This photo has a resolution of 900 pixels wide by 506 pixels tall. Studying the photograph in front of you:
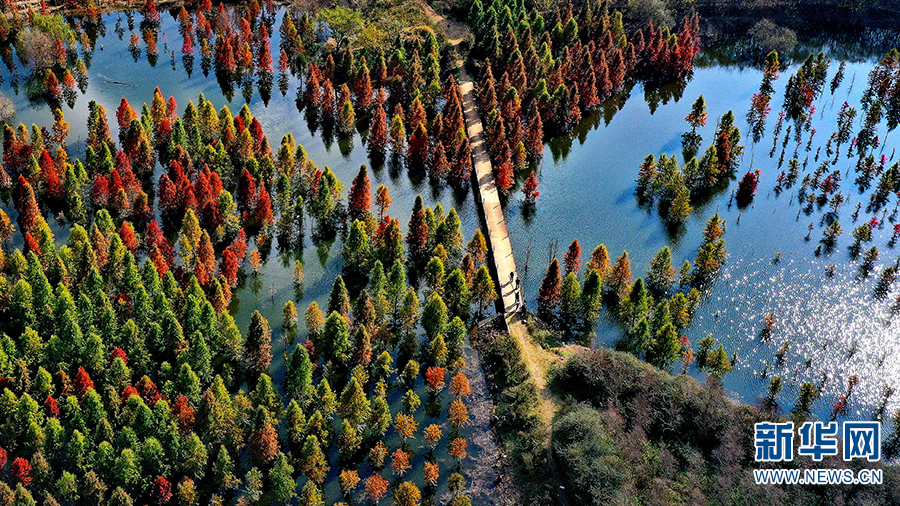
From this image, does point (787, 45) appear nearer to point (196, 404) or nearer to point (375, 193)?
point (375, 193)

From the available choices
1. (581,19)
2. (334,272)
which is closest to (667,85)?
(581,19)

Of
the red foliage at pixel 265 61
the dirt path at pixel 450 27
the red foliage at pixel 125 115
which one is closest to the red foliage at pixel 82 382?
the red foliage at pixel 125 115

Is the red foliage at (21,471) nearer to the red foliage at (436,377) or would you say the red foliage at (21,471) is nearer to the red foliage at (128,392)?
the red foliage at (128,392)

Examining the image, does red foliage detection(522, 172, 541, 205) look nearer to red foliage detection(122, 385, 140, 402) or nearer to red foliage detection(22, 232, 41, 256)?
red foliage detection(122, 385, 140, 402)

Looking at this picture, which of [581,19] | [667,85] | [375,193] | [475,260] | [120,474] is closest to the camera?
[120,474]

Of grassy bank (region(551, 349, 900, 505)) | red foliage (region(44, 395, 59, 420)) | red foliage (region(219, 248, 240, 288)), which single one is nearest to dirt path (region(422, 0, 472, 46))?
red foliage (region(219, 248, 240, 288))

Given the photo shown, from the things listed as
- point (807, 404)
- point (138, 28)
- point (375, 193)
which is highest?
point (138, 28)
